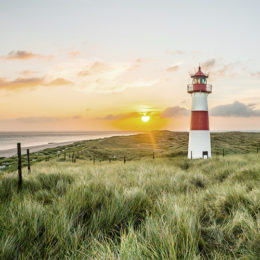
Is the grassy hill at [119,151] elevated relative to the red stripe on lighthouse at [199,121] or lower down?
lower down

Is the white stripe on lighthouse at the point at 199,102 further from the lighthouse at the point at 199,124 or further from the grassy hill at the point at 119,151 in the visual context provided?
the grassy hill at the point at 119,151

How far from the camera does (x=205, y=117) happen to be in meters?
18.2

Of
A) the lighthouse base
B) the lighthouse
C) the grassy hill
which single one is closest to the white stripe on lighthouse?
the lighthouse

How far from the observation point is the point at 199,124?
18000mm

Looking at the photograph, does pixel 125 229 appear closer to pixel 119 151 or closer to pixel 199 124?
pixel 199 124

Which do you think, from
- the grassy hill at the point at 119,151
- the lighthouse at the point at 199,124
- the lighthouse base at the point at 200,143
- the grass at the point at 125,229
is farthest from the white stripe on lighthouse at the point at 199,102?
the grass at the point at 125,229

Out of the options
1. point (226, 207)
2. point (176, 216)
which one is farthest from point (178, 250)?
point (226, 207)

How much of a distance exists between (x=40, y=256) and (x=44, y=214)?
69cm

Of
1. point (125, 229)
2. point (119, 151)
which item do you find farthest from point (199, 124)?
point (119, 151)

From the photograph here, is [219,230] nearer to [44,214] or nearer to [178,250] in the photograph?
[178,250]

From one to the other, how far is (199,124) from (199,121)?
0.88 feet

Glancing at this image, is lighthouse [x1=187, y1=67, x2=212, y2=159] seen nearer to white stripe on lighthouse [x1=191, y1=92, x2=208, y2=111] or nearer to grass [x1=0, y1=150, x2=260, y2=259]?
white stripe on lighthouse [x1=191, y1=92, x2=208, y2=111]

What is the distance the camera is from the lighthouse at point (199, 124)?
1802 centimetres

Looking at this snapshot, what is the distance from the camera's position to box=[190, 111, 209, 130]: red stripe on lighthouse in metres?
18.0
